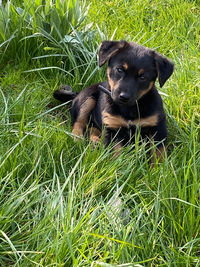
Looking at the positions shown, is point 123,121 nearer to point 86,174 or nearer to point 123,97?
point 123,97

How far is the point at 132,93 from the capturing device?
3.24 m

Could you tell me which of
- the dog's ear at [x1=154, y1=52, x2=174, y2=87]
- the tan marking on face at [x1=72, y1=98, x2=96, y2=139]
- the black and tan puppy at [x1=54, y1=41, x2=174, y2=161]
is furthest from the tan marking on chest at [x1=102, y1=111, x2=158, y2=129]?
the tan marking on face at [x1=72, y1=98, x2=96, y2=139]

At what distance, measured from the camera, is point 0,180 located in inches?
94.3

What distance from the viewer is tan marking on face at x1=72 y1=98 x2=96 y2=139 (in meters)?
3.81

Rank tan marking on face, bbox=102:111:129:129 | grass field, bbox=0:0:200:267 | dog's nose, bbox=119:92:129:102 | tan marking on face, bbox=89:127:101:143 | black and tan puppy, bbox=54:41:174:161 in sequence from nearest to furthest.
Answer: grass field, bbox=0:0:200:267 < dog's nose, bbox=119:92:129:102 < black and tan puppy, bbox=54:41:174:161 < tan marking on face, bbox=102:111:129:129 < tan marking on face, bbox=89:127:101:143

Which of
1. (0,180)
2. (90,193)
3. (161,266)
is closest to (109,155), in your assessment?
(90,193)

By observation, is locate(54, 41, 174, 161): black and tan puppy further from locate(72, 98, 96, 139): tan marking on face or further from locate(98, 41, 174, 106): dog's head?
locate(72, 98, 96, 139): tan marking on face

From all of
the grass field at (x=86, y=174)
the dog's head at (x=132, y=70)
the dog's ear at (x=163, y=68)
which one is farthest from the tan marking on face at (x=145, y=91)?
the grass field at (x=86, y=174)

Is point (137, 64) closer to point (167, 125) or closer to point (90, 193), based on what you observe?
point (167, 125)

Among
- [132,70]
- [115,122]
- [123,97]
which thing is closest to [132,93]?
[123,97]

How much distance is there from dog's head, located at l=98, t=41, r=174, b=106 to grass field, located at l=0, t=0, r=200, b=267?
0.42 metres

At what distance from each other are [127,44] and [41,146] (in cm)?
123

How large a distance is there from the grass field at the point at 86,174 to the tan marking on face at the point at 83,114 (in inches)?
5.1

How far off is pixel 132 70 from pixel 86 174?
3.58 feet
